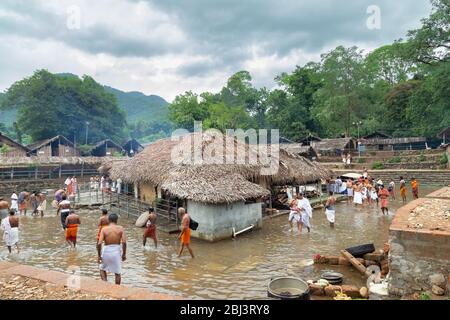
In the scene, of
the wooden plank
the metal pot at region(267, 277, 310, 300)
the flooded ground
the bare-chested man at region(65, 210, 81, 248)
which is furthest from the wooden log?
the bare-chested man at region(65, 210, 81, 248)

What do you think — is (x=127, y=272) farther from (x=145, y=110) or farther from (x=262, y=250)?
(x=145, y=110)

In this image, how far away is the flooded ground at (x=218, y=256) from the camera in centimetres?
762

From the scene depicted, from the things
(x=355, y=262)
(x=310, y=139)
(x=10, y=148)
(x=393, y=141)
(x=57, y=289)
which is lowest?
(x=355, y=262)

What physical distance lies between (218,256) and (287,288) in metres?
A: 3.83

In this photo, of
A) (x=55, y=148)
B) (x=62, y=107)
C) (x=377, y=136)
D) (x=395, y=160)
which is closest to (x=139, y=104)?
(x=62, y=107)

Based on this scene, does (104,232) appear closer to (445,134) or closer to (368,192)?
(368,192)

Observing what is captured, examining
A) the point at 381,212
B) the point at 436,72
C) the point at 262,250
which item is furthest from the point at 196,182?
the point at 436,72

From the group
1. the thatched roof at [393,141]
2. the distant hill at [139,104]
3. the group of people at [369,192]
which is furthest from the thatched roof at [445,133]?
the distant hill at [139,104]

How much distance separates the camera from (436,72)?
30.4 m

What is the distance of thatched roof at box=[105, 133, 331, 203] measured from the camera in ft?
39.5

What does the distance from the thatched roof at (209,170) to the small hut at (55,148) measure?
24.7m

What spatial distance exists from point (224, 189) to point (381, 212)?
9.25m

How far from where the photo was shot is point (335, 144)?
133 feet

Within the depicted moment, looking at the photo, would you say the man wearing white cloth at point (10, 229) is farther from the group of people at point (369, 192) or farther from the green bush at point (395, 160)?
the green bush at point (395, 160)
